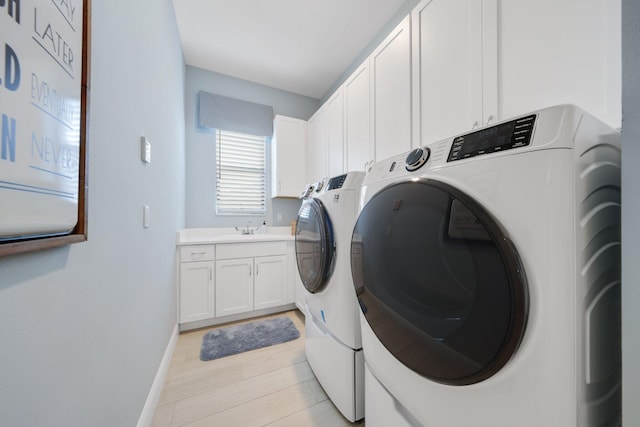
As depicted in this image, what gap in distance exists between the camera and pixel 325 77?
2793mm

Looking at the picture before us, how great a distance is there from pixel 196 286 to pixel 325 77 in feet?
8.98

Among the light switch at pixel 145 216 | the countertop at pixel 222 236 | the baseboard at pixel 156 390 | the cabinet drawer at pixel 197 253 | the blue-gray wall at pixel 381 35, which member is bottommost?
Result: the baseboard at pixel 156 390

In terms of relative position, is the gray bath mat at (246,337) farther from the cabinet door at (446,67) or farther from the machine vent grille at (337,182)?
the cabinet door at (446,67)

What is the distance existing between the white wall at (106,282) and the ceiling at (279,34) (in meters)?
0.66

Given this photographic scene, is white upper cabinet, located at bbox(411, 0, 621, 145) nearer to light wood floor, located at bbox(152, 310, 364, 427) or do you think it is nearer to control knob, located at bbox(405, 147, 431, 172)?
control knob, located at bbox(405, 147, 431, 172)

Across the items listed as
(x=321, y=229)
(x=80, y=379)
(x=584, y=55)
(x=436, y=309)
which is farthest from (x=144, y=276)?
(x=584, y=55)

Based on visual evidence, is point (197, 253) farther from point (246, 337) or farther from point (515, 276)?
point (515, 276)

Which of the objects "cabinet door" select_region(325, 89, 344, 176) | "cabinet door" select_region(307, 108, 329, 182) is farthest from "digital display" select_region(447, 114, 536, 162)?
"cabinet door" select_region(307, 108, 329, 182)

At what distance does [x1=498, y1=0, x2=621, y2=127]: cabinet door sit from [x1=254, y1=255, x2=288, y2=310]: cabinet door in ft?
7.02

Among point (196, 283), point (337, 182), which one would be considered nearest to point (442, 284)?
point (337, 182)

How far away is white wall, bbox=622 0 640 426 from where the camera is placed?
0.42 meters

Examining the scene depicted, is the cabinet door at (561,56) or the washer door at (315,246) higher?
the cabinet door at (561,56)

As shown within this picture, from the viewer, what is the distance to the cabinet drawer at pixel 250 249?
2162 mm

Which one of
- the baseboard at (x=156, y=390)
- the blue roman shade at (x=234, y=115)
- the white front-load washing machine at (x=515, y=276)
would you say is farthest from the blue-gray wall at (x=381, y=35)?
the baseboard at (x=156, y=390)
